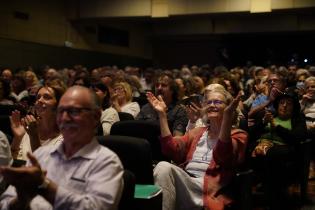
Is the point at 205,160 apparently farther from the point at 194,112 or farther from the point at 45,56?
the point at 45,56

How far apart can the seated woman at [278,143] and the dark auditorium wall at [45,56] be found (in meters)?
7.49

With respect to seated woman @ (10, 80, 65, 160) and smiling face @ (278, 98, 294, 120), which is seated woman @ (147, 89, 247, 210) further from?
smiling face @ (278, 98, 294, 120)

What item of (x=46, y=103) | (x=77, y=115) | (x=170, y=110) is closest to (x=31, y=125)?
(x=46, y=103)

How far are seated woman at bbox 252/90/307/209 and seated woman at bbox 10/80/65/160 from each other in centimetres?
182

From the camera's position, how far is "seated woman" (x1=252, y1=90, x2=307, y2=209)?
386 cm

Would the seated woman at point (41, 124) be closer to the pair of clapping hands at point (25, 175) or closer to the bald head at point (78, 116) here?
the bald head at point (78, 116)

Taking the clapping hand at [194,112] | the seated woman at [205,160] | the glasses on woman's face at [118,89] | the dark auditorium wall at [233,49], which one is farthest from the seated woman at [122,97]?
the dark auditorium wall at [233,49]

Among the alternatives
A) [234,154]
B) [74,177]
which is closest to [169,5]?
[234,154]

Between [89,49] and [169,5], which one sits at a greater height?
[169,5]

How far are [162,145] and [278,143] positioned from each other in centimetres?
144

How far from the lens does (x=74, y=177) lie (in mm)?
1942

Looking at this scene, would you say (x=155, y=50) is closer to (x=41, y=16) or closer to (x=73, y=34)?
(x=73, y=34)

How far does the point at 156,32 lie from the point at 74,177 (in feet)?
47.4

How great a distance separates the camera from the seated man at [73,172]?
70.2 inches
